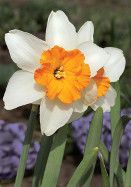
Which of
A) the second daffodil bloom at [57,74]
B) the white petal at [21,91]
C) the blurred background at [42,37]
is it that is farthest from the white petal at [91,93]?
the blurred background at [42,37]

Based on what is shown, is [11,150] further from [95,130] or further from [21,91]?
[21,91]

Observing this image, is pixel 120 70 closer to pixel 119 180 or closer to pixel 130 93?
pixel 119 180

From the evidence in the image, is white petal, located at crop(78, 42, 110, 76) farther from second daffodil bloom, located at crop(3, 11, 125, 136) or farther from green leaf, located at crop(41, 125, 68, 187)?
green leaf, located at crop(41, 125, 68, 187)

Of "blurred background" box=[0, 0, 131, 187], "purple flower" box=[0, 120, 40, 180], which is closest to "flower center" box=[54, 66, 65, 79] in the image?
"blurred background" box=[0, 0, 131, 187]

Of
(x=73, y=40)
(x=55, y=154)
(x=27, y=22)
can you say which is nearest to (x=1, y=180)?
(x=55, y=154)

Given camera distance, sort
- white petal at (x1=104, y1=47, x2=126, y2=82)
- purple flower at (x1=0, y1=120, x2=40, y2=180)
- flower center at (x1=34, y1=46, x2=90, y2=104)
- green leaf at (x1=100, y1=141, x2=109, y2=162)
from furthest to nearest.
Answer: purple flower at (x1=0, y1=120, x2=40, y2=180), green leaf at (x1=100, y1=141, x2=109, y2=162), white petal at (x1=104, y1=47, x2=126, y2=82), flower center at (x1=34, y1=46, x2=90, y2=104)

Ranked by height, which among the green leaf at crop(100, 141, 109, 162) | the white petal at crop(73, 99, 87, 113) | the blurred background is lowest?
the blurred background

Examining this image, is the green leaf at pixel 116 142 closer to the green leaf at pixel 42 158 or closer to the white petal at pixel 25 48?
the green leaf at pixel 42 158
